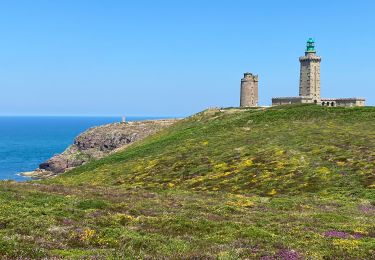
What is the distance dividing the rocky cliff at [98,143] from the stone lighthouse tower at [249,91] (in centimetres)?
2128

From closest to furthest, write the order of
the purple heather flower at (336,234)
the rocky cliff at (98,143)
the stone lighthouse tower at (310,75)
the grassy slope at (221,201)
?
the grassy slope at (221,201) < the purple heather flower at (336,234) < the rocky cliff at (98,143) < the stone lighthouse tower at (310,75)

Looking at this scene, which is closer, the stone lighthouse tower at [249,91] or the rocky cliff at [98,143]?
the rocky cliff at [98,143]

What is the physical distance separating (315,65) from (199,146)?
82.0 meters

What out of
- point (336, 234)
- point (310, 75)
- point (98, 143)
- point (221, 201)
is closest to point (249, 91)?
point (310, 75)

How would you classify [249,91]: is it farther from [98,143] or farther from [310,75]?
[98,143]

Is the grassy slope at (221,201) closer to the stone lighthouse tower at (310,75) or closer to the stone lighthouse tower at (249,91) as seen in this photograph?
the stone lighthouse tower at (249,91)

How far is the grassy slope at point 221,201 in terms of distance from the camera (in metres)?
16.8

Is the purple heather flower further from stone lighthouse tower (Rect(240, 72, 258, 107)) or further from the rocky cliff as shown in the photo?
stone lighthouse tower (Rect(240, 72, 258, 107))

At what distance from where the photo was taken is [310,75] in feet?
A: 426

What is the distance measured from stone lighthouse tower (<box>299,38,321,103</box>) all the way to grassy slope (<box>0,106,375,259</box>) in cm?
6402

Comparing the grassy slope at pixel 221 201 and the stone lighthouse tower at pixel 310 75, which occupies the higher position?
the stone lighthouse tower at pixel 310 75

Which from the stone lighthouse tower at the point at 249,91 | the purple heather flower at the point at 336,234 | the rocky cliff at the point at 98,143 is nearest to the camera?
the purple heather flower at the point at 336,234

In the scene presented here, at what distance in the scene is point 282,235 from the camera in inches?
776

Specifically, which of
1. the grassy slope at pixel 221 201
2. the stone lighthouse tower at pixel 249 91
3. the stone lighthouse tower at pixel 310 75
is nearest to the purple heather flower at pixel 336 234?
the grassy slope at pixel 221 201
